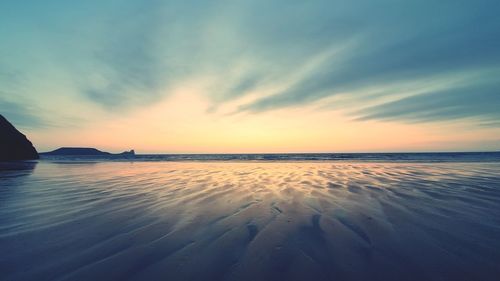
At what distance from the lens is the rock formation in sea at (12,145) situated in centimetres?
4362

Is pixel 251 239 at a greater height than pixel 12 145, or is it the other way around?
pixel 12 145

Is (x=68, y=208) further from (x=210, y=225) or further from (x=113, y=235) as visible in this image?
(x=210, y=225)

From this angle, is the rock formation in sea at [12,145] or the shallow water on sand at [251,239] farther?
the rock formation in sea at [12,145]

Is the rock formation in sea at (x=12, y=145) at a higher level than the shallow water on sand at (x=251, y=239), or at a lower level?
higher

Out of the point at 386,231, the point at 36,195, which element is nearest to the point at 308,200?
the point at 386,231

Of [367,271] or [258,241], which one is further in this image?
[258,241]

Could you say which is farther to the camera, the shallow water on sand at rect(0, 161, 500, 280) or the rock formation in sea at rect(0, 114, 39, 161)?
the rock formation in sea at rect(0, 114, 39, 161)

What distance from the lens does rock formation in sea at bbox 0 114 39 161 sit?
43.6 m

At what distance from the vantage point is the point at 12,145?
45.4m

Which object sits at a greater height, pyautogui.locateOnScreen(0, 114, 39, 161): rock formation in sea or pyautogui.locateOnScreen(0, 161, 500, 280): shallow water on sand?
pyautogui.locateOnScreen(0, 114, 39, 161): rock formation in sea

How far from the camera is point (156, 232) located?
14.0 feet

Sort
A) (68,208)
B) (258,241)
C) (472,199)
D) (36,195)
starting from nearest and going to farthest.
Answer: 1. (258,241)
2. (68,208)
3. (472,199)
4. (36,195)

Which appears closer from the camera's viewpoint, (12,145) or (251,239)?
(251,239)

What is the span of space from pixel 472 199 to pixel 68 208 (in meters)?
10.5
